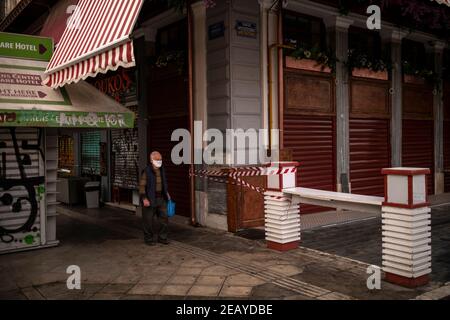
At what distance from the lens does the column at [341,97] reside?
1207cm

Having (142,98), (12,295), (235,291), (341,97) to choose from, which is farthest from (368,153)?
(12,295)

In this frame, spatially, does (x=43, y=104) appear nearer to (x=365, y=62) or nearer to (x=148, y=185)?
(x=148, y=185)

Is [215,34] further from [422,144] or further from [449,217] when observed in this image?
[422,144]

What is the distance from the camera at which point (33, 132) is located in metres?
8.51

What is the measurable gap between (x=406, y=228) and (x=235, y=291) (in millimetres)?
2553

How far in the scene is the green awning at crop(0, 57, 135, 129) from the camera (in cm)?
762

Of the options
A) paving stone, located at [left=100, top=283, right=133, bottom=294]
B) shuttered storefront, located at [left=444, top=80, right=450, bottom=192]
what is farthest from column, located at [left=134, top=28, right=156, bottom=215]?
shuttered storefront, located at [left=444, top=80, right=450, bottom=192]

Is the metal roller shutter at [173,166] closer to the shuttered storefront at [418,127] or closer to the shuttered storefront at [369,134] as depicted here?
the shuttered storefront at [369,134]

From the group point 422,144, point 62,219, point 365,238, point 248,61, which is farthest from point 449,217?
point 62,219

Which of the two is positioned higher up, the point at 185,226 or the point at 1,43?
the point at 1,43

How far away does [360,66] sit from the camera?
12484 mm

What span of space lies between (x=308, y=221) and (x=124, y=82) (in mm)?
7352

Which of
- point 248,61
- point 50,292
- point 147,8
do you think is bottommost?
point 50,292

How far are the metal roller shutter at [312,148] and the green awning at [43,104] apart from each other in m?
4.44
